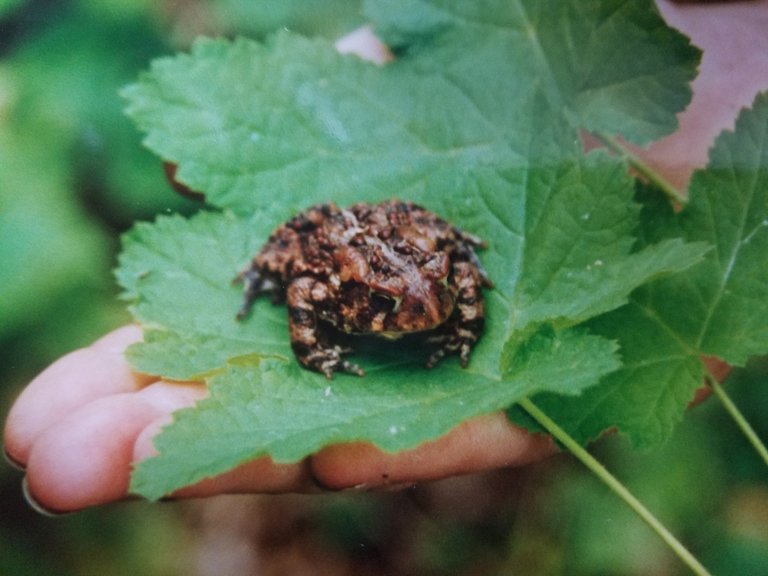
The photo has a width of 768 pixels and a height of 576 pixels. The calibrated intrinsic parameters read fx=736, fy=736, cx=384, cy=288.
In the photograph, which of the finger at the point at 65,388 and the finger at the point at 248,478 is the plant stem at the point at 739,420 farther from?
the finger at the point at 65,388

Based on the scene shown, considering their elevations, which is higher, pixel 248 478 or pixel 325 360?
pixel 325 360

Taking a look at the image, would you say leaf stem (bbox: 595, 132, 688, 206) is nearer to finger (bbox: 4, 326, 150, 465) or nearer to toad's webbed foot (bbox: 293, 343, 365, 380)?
toad's webbed foot (bbox: 293, 343, 365, 380)

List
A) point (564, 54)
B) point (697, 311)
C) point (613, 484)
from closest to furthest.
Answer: point (613, 484)
point (697, 311)
point (564, 54)

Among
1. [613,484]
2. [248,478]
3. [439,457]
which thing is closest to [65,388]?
[248,478]

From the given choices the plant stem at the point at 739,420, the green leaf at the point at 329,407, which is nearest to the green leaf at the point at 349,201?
the green leaf at the point at 329,407

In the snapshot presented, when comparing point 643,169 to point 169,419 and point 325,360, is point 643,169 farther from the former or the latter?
point 169,419

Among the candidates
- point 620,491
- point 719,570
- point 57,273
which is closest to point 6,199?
point 57,273

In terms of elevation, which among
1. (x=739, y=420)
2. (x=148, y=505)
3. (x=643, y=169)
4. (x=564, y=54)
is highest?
(x=564, y=54)

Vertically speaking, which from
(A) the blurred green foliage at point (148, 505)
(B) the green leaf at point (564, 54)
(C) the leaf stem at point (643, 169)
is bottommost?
(A) the blurred green foliage at point (148, 505)
